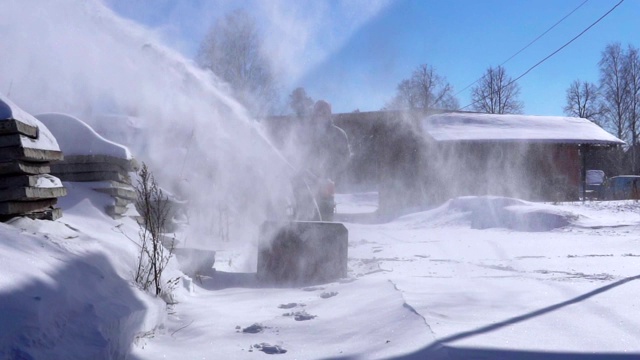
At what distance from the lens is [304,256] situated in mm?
7328

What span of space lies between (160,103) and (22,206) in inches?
218

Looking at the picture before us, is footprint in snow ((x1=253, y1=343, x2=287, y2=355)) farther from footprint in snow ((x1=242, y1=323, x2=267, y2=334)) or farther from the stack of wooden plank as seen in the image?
the stack of wooden plank

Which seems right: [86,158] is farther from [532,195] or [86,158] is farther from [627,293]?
[532,195]

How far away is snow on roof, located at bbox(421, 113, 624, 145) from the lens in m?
29.0

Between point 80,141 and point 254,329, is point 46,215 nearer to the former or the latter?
point 254,329

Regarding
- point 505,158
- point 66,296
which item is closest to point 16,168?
point 66,296

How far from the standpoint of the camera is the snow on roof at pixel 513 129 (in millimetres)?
28969

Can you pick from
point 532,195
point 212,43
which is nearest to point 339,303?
point 212,43

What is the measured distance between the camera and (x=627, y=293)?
552 centimetres

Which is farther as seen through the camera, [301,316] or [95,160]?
[95,160]

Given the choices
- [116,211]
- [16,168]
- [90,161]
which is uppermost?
[90,161]

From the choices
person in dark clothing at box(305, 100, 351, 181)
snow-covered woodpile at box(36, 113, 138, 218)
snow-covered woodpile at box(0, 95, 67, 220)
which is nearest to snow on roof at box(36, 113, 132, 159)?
snow-covered woodpile at box(36, 113, 138, 218)

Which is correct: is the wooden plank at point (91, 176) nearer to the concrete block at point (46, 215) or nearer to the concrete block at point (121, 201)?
the concrete block at point (121, 201)

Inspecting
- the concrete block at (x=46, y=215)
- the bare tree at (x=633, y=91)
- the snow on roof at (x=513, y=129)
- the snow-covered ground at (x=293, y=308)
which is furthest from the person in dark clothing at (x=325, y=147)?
the bare tree at (x=633, y=91)
